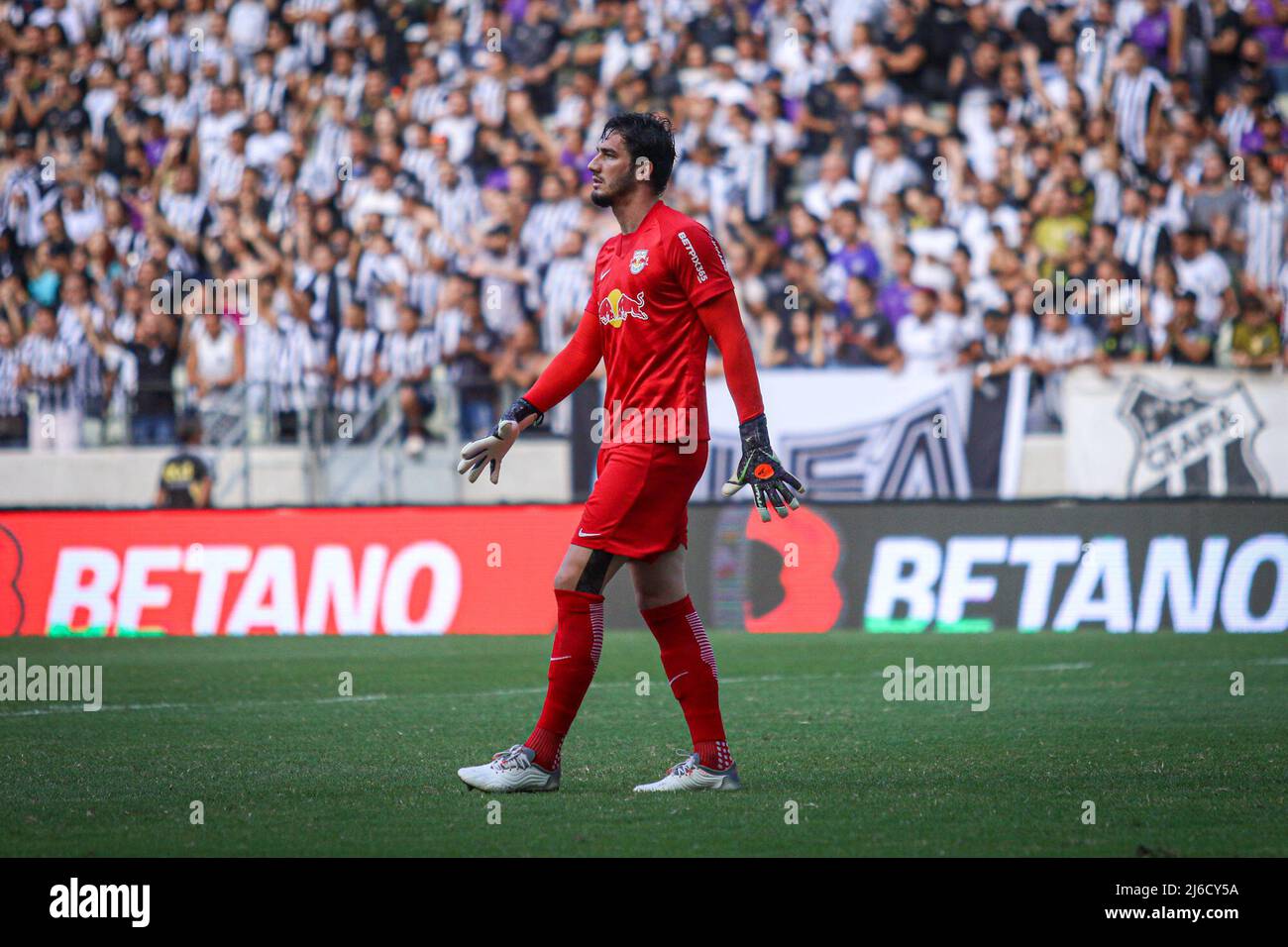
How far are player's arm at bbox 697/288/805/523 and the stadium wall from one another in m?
7.41

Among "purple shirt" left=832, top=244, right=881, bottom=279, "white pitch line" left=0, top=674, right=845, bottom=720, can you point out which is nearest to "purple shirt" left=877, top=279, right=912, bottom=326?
"purple shirt" left=832, top=244, right=881, bottom=279

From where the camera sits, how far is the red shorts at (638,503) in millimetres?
6402

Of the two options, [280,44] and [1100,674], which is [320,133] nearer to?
[280,44]

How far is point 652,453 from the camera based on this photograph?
6426 millimetres

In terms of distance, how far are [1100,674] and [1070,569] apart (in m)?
2.92

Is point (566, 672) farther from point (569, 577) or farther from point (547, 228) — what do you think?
point (547, 228)

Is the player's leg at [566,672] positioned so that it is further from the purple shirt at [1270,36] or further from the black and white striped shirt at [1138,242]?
the purple shirt at [1270,36]

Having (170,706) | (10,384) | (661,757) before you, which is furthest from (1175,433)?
(10,384)

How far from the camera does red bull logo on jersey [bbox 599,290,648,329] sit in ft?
21.2

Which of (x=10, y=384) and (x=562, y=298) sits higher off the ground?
(x=562, y=298)

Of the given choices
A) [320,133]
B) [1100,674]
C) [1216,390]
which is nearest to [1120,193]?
[1216,390]

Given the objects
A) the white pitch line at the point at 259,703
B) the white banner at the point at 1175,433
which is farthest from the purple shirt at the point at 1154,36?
the white pitch line at the point at 259,703

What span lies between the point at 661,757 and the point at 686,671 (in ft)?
3.38

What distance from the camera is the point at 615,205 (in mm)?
6625
